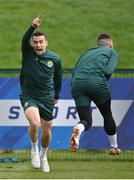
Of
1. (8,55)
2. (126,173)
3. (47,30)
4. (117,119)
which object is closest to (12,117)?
(117,119)

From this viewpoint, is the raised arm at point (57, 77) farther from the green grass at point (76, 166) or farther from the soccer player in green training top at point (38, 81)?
the green grass at point (76, 166)

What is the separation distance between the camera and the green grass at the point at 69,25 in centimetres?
2169

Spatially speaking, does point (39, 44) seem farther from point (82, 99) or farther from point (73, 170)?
point (73, 170)

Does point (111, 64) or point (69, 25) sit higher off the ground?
point (111, 64)

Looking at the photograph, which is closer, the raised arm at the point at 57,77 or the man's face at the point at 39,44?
the man's face at the point at 39,44

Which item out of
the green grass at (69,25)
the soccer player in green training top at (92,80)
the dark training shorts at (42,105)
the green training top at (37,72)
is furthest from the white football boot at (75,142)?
the green grass at (69,25)

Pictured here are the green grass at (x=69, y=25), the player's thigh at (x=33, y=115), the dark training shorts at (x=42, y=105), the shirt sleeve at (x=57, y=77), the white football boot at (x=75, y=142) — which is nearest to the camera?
the white football boot at (x=75, y=142)

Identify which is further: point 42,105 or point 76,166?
point 76,166

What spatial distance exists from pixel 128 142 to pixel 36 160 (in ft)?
8.59

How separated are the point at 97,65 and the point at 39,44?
2.92 feet

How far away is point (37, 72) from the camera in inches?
466

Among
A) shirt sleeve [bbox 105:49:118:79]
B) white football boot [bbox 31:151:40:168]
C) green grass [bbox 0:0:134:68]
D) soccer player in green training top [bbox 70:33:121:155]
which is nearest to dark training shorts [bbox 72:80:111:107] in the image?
soccer player in green training top [bbox 70:33:121:155]

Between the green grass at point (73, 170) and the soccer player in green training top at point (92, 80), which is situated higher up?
the soccer player in green training top at point (92, 80)

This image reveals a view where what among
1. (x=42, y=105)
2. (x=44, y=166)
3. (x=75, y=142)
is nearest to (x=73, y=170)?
(x=44, y=166)
